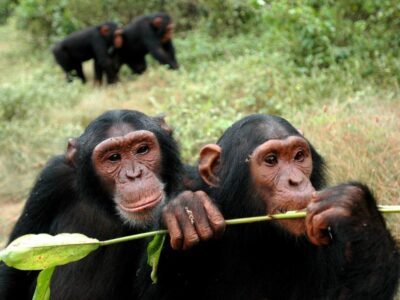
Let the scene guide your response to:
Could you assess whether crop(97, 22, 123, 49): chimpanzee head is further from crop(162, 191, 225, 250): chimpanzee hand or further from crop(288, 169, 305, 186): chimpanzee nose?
crop(162, 191, 225, 250): chimpanzee hand

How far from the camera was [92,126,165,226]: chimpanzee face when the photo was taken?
14.9 ft

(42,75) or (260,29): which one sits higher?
(260,29)

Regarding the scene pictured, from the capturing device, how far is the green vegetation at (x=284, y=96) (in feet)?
21.6

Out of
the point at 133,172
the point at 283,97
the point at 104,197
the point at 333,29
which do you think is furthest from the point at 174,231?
the point at 333,29

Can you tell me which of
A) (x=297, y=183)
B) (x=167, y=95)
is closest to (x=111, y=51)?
(x=167, y=95)

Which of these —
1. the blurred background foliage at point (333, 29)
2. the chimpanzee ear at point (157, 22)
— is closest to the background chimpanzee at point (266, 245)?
the blurred background foliage at point (333, 29)

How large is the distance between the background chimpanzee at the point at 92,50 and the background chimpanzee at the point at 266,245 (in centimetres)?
1286

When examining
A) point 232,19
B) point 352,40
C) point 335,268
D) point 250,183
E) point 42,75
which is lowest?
point 42,75

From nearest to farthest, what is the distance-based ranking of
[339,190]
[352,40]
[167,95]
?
[339,190] < [352,40] < [167,95]

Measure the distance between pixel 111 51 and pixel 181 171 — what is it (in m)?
13.1

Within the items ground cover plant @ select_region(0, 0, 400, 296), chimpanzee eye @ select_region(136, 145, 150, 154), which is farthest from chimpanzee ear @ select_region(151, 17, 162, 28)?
chimpanzee eye @ select_region(136, 145, 150, 154)

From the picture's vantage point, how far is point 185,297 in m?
4.51

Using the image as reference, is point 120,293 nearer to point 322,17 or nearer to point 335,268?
point 335,268

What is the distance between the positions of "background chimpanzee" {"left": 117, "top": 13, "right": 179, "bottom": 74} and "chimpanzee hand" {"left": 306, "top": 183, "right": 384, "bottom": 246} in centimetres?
1342
